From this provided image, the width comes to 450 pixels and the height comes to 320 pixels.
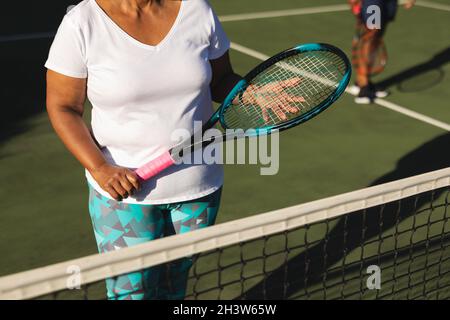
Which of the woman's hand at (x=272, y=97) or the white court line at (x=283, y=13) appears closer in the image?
the woman's hand at (x=272, y=97)

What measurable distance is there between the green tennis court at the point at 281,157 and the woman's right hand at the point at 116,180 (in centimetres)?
214

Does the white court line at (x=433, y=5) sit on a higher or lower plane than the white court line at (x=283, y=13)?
lower

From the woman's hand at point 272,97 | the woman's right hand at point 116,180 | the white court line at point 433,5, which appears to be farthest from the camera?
Answer: the white court line at point 433,5

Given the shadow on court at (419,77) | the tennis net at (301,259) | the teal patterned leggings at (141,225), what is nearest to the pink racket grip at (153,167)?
the teal patterned leggings at (141,225)

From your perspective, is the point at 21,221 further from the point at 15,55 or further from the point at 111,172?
the point at 15,55

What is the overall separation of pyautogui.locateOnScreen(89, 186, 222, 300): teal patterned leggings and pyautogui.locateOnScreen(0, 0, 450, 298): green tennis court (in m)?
1.89

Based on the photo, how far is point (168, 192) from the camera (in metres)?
2.93

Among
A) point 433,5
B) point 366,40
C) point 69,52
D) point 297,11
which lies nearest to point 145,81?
point 69,52

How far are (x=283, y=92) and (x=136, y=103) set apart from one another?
29.7 inches

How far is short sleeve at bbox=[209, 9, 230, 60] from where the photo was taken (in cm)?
290

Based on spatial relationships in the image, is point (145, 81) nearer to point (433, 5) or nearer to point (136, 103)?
point (136, 103)

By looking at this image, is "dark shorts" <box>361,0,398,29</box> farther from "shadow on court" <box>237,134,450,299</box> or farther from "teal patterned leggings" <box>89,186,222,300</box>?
"teal patterned leggings" <box>89,186,222,300</box>

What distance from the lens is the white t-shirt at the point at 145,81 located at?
2.68 metres

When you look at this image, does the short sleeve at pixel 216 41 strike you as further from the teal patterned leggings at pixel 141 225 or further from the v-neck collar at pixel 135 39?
the teal patterned leggings at pixel 141 225
